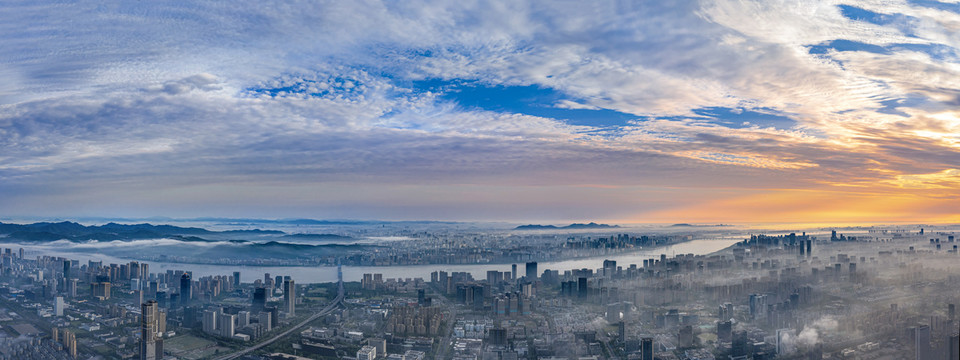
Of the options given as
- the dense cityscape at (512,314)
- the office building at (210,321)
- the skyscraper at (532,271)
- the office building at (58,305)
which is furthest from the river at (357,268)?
the office building at (210,321)

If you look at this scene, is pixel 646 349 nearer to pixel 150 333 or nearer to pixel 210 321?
pixel 210 321

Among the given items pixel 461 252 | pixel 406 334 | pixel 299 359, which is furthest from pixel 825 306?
pixel 461 252

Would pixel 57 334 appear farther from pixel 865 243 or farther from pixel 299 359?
pixel 865 243

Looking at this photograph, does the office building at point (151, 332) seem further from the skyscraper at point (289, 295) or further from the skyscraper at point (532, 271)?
the skyscraper at point (532, 271)

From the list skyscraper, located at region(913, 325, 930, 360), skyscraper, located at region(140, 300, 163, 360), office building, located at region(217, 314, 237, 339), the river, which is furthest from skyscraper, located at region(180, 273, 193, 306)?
skyscraper, located at region(913, 325, 930, 360)

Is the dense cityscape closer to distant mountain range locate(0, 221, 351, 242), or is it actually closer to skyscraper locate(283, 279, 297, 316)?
skyscraper locate(283, 279, 297, 316)

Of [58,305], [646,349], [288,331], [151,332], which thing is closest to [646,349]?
[646,349]

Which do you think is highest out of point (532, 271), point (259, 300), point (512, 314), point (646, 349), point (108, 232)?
point (108, 232)
